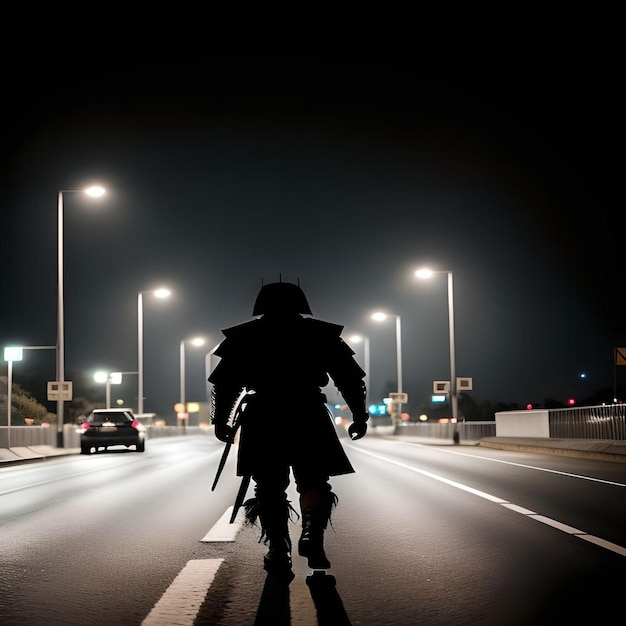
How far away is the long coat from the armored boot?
19cm

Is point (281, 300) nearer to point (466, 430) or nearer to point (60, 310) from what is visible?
point (60, 310)

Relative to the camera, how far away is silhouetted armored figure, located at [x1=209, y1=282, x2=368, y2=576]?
5.81 meters

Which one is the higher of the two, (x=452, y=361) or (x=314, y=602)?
(x=452, y=361)

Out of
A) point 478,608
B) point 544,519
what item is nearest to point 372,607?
point 478,608

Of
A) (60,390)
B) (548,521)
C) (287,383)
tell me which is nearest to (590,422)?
(548,521)

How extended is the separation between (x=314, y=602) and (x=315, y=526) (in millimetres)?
510

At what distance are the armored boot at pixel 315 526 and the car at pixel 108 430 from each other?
→ 26102 mm

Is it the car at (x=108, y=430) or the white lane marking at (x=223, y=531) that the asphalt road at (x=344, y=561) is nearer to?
the white lane marking at (x=223, y=531)

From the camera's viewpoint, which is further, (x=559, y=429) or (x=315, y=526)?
(x=559, y=429)

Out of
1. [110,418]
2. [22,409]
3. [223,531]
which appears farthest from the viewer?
[22,409]

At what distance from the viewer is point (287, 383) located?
593 centimetres

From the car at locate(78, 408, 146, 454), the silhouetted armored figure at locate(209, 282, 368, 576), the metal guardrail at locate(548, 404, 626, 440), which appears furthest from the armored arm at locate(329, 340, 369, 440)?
the car at locate(78, 408, 146, 454)

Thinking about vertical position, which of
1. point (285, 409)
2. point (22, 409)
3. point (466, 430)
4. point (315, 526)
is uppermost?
point (22, 409)

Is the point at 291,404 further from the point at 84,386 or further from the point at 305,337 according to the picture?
the point at 84,386
